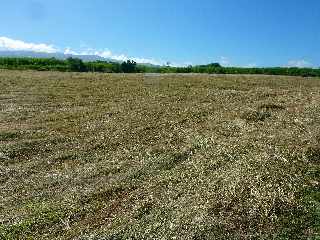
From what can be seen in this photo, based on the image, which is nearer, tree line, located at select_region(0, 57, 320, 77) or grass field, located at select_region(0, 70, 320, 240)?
grass field, located at select_region(0, 70, 320, 240)

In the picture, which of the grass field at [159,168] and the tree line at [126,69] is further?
the tree line at [126,69]

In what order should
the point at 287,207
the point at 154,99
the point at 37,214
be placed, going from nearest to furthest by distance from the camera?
the point at 37,214 < the point at 287,207 < the point at 154,99

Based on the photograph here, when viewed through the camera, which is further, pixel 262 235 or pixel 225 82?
pixel 225 82

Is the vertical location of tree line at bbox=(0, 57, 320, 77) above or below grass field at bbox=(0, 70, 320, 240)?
below

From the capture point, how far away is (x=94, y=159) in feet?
54.0

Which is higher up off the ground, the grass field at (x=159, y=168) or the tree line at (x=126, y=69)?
the grass field at (x=159, y=168)

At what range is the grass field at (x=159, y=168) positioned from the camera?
11820mm

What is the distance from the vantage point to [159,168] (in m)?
15.4

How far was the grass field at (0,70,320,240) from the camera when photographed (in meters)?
11.8

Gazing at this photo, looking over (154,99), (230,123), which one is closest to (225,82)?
(154,99)

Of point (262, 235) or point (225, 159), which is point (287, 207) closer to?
point (262, 235)

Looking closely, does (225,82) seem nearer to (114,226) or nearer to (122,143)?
(122,143)

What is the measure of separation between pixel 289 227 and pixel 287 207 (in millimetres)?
1000

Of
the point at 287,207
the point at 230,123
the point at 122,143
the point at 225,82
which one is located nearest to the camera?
the point at 287,207
